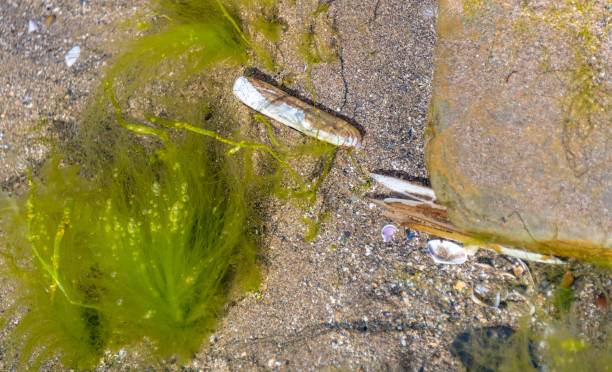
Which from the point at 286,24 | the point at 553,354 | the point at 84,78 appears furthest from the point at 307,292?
the point at 84,78

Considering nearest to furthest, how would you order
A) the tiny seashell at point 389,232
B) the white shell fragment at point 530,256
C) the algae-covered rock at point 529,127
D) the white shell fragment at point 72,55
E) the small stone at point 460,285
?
the algae-covered rock at point 529,127
the white shell fragment at point 530,256
the small stone at point 460,285
the tiny seashell at point 389,232
the white shell fragment at point 72,55

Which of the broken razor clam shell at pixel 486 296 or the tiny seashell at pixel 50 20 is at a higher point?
the tiny seashell at pixel 50 20

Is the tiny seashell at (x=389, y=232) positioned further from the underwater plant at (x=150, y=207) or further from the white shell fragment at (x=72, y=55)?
the white shell fragment at (x=72, y=55)

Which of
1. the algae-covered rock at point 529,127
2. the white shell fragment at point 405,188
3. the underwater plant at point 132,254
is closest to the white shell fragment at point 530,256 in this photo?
the algae-covered rock at point 529,127

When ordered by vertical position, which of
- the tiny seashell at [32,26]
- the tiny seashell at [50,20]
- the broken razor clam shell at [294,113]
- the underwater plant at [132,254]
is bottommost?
the underwater plant at [132,254]

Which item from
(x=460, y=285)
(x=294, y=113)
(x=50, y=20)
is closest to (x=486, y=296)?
(x=460, y=285)

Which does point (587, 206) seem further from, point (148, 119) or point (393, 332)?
point (148, 119)

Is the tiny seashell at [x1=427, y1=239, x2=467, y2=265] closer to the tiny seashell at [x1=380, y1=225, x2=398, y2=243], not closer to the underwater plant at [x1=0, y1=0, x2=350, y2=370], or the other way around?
the tiny seashell at [x1=380, y1=225, x2=398, y2=243]
